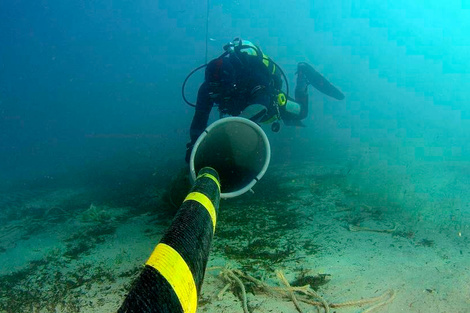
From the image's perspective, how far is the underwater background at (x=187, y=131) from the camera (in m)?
3.48

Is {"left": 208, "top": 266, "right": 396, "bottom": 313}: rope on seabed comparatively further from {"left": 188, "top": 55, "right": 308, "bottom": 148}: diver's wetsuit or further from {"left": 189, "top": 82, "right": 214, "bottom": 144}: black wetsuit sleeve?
{"left": 189, "top": 82, "right": 214, "bottom": 144}: black wetsuit sleeve

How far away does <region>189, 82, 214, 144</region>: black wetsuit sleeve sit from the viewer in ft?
14.9

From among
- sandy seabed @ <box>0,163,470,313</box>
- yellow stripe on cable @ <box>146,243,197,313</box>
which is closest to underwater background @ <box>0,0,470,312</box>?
sandy seabed @ <box>0,163,470,313</box>

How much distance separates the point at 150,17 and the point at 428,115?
75654mm

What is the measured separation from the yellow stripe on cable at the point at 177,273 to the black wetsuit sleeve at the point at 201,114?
310 cm

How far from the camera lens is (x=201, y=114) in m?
4.59

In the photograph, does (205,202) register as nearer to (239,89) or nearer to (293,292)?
(293,292)

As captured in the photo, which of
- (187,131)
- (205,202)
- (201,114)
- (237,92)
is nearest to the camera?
(205,202)

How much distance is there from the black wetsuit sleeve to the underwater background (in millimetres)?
1448

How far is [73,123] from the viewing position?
35.5m

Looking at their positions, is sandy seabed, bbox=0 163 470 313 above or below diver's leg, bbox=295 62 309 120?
below

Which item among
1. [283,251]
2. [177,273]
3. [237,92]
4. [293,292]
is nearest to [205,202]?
[177,273]

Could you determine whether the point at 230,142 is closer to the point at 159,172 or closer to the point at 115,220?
the point at 115,220

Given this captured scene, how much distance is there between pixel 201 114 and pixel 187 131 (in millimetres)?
14555
